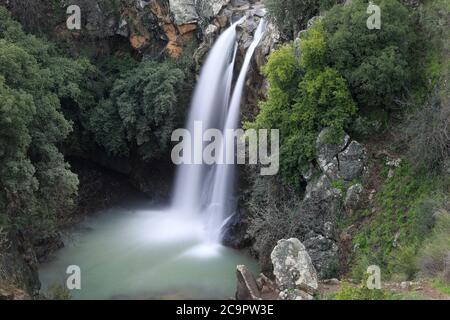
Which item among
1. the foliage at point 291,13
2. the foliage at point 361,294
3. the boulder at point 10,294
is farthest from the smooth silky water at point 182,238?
the foliage at point 361,294

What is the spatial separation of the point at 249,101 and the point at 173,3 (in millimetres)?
7029

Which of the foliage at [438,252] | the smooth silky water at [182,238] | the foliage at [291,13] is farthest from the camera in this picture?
the foliage at [291,13]

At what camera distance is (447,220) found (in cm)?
A: 1284

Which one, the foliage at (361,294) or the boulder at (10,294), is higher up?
the foliage at (361,294)

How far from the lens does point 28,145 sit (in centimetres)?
1745

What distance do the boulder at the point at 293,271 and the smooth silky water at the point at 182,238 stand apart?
228 inches

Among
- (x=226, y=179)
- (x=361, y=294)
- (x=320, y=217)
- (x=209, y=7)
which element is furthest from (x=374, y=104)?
(x=209, y=7)

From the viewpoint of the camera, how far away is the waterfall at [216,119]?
22.4 metres

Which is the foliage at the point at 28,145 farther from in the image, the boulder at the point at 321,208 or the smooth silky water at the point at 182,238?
the boulder at the point at 321,208

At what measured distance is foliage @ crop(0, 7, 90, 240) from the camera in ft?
54.1

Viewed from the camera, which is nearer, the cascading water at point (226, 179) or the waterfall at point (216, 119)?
the cascading water at point (226, 179)

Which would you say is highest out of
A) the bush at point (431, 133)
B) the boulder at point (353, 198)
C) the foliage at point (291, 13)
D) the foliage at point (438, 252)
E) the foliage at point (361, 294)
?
the foliage at point (291, 13)

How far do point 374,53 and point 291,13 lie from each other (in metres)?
4.67

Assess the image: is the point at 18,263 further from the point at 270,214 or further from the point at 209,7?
the point at 209,7
